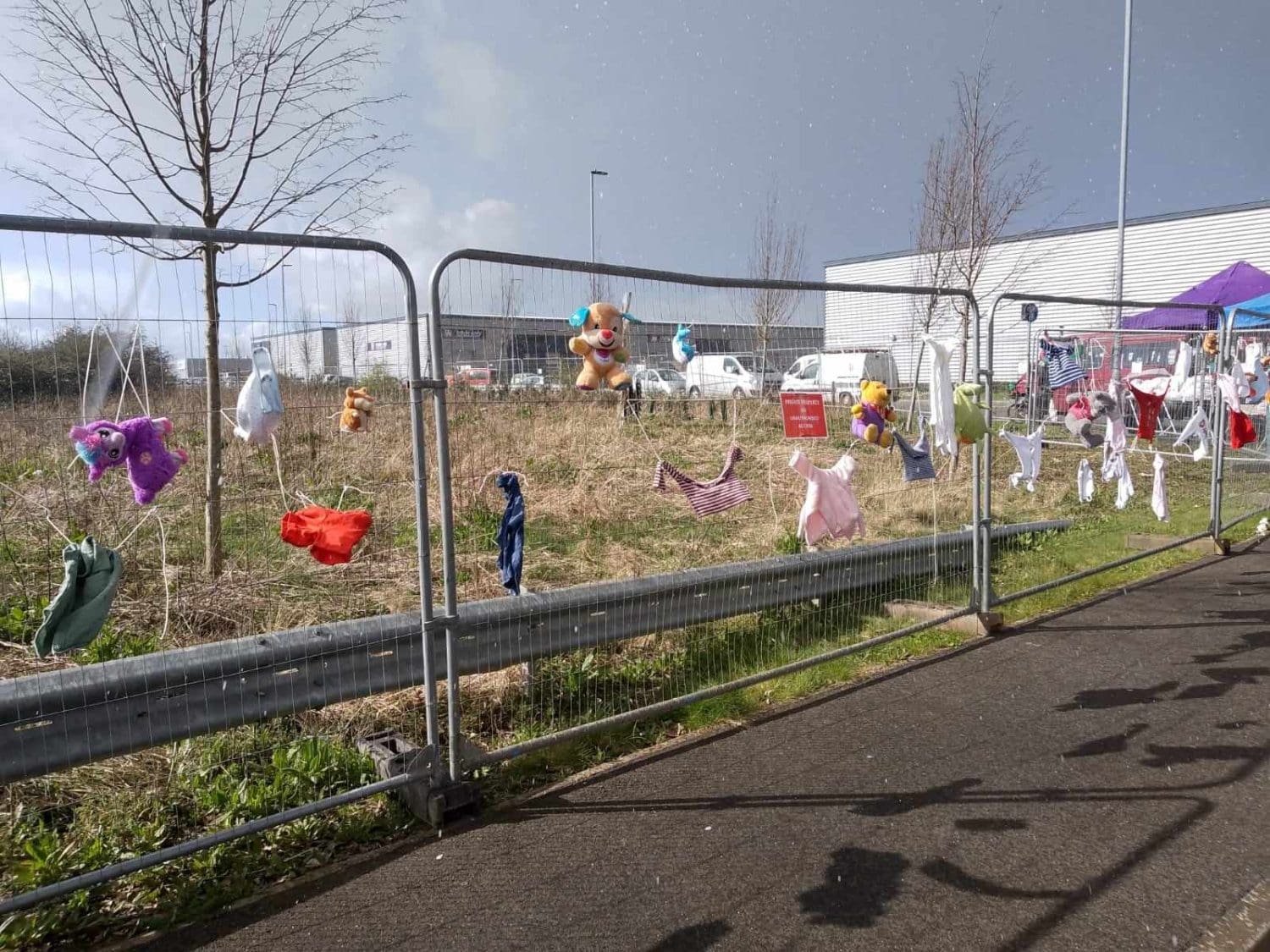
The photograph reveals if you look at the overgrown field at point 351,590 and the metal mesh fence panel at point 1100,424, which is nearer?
the overgrown field at point 351,590

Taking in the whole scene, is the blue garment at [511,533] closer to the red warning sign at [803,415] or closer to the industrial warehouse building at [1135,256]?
the red warning sign at [803,415]

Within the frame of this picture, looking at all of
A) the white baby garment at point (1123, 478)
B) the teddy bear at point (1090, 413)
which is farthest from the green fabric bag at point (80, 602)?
the white baby garment at point (1123, 478)

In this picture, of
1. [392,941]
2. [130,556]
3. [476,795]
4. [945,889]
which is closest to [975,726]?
→ [945,889]

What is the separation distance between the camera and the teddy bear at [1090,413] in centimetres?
675

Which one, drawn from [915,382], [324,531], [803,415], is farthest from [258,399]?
[915,382]

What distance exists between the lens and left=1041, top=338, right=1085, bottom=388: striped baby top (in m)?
7.16

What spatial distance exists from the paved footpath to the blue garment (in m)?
0.98

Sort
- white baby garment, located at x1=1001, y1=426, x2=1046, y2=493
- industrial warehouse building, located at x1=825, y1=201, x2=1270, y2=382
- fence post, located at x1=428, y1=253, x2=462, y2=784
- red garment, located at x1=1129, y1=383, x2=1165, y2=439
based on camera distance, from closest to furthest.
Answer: fence post, located at x1=428, y1=253, x2=462, y2=784 → white baby garment, located at x1=1001, y1=426, x2=1046, y2=493 → red garment, located at x1=1129, y1=383, x2=1165, y2=439 → industrial warehouse building, located at x1=825, y1=201, x2=1270, y2=382

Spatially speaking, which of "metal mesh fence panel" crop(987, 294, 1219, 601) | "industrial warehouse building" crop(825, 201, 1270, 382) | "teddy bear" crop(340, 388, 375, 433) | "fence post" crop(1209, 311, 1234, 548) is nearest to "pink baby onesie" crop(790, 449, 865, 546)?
"metal mesh fence panel" crop(987, 294, 1219, 601)

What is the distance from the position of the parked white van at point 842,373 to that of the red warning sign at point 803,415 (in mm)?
71

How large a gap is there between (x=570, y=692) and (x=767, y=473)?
1621 mm

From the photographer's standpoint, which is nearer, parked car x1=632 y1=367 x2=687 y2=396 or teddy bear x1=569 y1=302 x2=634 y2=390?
teddy bear x1=569 y1=302 x2=634 y2=390

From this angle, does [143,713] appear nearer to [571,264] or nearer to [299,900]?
[299,900]

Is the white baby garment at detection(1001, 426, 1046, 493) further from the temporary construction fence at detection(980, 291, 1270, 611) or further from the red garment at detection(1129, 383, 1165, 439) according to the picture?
the red garment at detection(1129, 383, 1165, 439)
